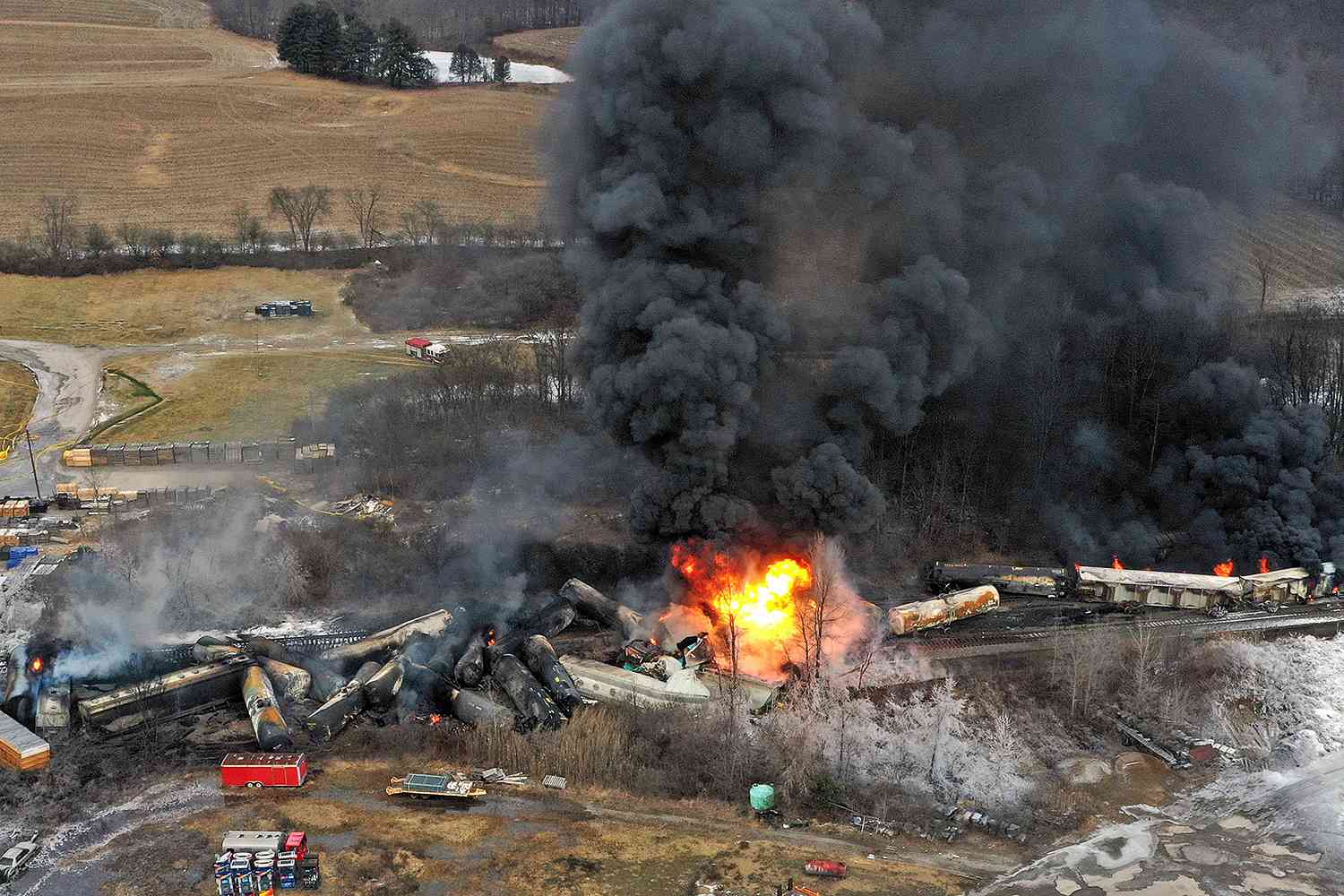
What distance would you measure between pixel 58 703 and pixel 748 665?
2275 centimetres

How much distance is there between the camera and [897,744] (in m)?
38.5

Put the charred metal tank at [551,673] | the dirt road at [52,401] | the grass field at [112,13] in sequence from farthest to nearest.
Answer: the grass field at [112,13]
the dirt road at [52,401]
the charred metal tank at [551,673]

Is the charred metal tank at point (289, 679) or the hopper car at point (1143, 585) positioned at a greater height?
the hopper car at point (1143, 585)

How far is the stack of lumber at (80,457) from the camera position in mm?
60031

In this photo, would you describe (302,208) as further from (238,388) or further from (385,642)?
(385,642)

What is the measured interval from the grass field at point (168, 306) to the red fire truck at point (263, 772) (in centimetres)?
4798

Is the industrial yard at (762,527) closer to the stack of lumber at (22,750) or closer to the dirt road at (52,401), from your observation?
the stack of lumber at (22,750)

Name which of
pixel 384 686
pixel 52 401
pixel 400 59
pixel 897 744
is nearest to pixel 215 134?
pixel 400 59

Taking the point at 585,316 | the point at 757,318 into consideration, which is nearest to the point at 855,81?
the point at 757,318

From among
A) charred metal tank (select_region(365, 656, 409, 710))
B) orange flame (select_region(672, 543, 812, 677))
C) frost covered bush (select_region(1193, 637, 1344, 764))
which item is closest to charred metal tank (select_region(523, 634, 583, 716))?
charred metal tank (select_region(365, 656, 409, 710))

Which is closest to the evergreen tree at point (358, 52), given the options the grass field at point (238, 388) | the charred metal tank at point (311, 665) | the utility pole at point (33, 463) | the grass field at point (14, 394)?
the grass field at point (238, 388)

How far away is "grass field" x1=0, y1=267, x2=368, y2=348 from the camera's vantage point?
262ft

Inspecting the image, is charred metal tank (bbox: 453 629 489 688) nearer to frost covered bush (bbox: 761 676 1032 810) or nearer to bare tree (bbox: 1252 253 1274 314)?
frost covered bush (bbox: 761 676 1032 810)

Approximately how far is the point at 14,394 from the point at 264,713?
43.3m
